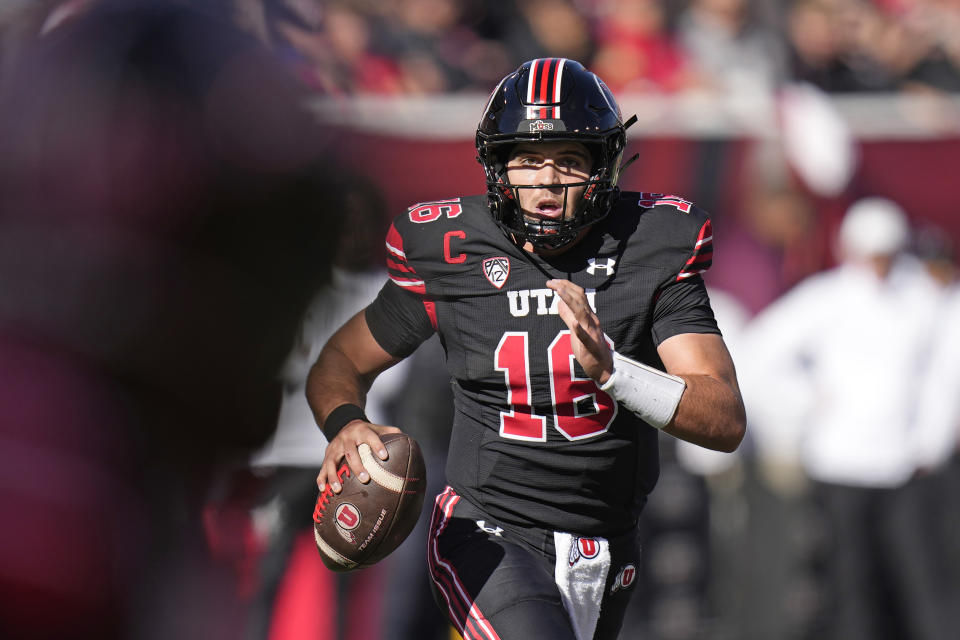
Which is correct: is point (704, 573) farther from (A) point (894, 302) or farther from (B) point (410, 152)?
(B) point (410, 152)

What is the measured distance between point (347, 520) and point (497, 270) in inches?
30.1

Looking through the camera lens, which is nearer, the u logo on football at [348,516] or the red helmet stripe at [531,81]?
the u logo on football at [348,516]

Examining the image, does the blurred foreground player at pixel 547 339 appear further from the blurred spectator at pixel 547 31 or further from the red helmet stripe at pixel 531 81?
the blurred spectator at pixel 547 31

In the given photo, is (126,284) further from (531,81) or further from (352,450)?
(531,81)

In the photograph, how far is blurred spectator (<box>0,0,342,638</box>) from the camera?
3.39 feet

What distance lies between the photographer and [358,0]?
604 centimetres

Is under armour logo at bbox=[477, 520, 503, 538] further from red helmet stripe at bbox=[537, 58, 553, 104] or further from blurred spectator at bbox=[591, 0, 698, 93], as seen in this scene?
blurred spectator at bbox=[591, 0, 698, 93]

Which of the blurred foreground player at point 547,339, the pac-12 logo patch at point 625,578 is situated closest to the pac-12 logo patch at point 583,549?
the blurred foreground player at point 547,339

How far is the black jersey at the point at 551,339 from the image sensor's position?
2916 mm

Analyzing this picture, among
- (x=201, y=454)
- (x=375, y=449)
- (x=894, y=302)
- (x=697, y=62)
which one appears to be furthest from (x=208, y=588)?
(x=697, y=62)

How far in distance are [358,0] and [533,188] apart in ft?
11.4

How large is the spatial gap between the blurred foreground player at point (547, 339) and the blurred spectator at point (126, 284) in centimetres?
164

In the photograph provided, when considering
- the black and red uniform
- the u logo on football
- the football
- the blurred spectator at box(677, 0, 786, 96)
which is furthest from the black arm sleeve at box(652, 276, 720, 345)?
the blurred spectator at box(677, 0, 786, 96)

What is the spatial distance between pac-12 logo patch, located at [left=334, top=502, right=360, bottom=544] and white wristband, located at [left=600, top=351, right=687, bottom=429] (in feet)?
2.14
